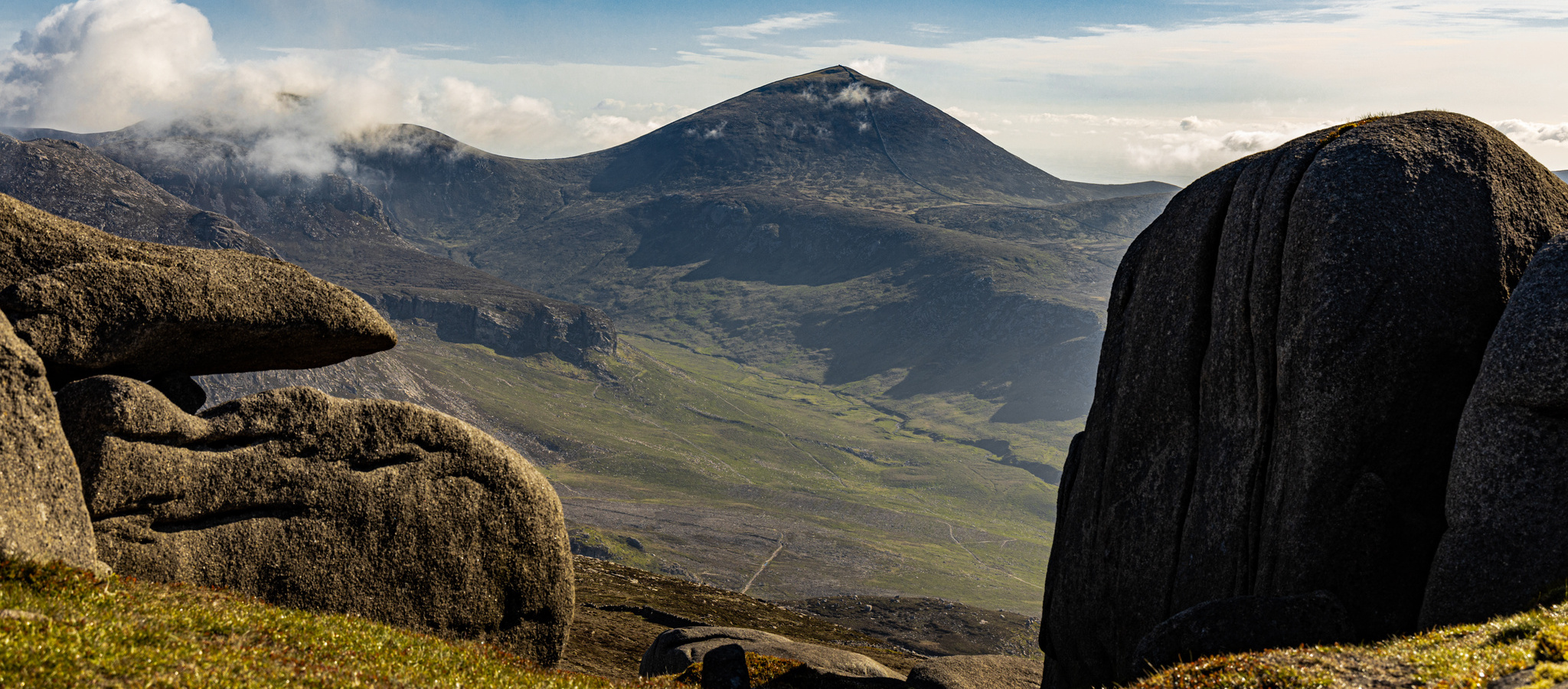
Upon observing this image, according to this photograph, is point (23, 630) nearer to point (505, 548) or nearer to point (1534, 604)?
point (505, 548)

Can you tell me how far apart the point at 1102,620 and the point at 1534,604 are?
15317 mm

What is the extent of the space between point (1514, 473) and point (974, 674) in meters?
21.8

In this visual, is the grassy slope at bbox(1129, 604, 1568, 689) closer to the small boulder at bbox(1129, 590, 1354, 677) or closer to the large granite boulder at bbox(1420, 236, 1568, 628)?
the large granite boulder at bbox(1420, 236, 1568, 628)

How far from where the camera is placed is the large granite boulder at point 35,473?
21188 mm

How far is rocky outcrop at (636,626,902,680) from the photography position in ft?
137

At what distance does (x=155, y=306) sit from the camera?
90.8 ft

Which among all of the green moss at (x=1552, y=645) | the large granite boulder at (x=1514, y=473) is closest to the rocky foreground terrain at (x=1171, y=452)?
the large granite boulder at (x=1514, y=473)

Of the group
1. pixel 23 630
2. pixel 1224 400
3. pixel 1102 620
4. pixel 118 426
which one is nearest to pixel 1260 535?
pixel 1224 400

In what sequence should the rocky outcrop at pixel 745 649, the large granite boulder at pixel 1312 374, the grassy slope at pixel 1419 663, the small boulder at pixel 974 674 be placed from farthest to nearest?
the rocky outcrop at pixel 745 649 → the small boulder at pixel 974 674 → the large granite boulder at pixel 1312 374 → the grassy slope at pixel 1419 663

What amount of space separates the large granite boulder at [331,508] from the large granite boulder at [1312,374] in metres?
21.4

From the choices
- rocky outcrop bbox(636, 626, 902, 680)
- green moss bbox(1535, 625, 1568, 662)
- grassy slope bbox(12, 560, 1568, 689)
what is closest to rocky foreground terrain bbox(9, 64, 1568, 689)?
grassy slope bbox(12, 560, 1568, 689)

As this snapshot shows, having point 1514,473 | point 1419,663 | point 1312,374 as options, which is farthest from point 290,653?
point 1514,473

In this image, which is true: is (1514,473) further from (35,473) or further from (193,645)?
(35,473)

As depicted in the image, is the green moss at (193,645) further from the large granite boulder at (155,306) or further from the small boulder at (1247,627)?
the small boulder at (1247,627)
